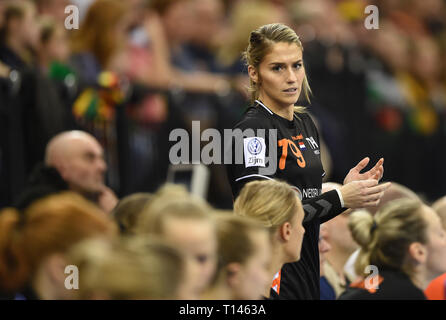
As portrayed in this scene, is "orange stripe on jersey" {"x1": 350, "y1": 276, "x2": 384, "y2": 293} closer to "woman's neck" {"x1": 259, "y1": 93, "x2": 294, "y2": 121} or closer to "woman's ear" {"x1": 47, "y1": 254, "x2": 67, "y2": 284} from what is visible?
"woman's neck" {"x1": 259, "y1": 93, "x2": 294, "y2": 121}

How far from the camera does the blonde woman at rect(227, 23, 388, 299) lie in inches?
135

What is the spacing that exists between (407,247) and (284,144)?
33.7 inches

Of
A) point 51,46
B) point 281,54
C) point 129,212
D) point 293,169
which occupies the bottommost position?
point 129,212

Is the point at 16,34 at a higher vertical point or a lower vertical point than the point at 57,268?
higher

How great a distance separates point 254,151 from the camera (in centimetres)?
343

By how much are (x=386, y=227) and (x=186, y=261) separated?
1.41 m

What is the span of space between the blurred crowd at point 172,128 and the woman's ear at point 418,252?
2 cm

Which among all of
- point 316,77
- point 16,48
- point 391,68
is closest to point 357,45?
point 391,68

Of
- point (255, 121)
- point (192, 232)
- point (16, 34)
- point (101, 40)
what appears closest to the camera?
point (192, 232)

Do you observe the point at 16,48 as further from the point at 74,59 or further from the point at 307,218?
the point at 307,218

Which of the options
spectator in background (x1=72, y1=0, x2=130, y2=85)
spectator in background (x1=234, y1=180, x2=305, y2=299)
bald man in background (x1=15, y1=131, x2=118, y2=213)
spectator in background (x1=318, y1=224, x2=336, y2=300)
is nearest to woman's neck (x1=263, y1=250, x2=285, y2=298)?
spectator in background (x1=234, y1=180, x2=305, y2=299)

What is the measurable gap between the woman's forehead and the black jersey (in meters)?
0.19

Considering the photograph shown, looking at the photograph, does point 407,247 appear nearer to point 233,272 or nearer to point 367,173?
point 367,173

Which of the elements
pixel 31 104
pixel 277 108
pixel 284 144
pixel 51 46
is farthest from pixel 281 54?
pixel 51 46
